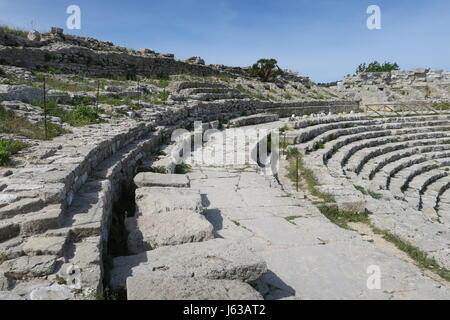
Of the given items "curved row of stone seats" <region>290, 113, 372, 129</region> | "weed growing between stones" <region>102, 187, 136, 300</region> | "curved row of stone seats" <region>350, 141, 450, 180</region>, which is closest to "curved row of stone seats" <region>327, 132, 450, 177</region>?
"curved row of stone seats" <region>350, 141, 450, 180</region>

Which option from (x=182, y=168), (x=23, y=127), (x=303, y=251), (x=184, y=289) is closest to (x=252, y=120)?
(x=182, y=168)

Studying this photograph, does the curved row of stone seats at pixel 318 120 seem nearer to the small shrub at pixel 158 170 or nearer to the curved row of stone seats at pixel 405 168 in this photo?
the curved row of stone seats at pixel 405 168

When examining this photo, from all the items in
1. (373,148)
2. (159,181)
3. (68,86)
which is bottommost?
(159,181)

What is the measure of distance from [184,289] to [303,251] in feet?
6.22

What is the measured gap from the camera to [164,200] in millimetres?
4664

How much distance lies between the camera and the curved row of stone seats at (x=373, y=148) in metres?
9.97

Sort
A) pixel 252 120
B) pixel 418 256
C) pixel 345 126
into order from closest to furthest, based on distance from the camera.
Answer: pixel 418 256
pixel 345 126
pixel 252 120

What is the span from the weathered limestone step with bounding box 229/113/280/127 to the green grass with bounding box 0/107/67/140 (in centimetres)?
818

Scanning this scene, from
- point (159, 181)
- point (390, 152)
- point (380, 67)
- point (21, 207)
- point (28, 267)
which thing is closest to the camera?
point (28, 267)

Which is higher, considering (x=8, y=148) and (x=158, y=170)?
(x=8, y=148)

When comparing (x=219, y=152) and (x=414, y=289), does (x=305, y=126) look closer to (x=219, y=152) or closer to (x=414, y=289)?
(x=219, y=152)

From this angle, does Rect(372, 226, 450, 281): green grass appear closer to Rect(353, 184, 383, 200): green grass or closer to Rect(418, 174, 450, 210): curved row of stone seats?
Rect(353, 184, 383, 200): green grass

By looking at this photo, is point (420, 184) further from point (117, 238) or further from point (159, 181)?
point (117, 238)
